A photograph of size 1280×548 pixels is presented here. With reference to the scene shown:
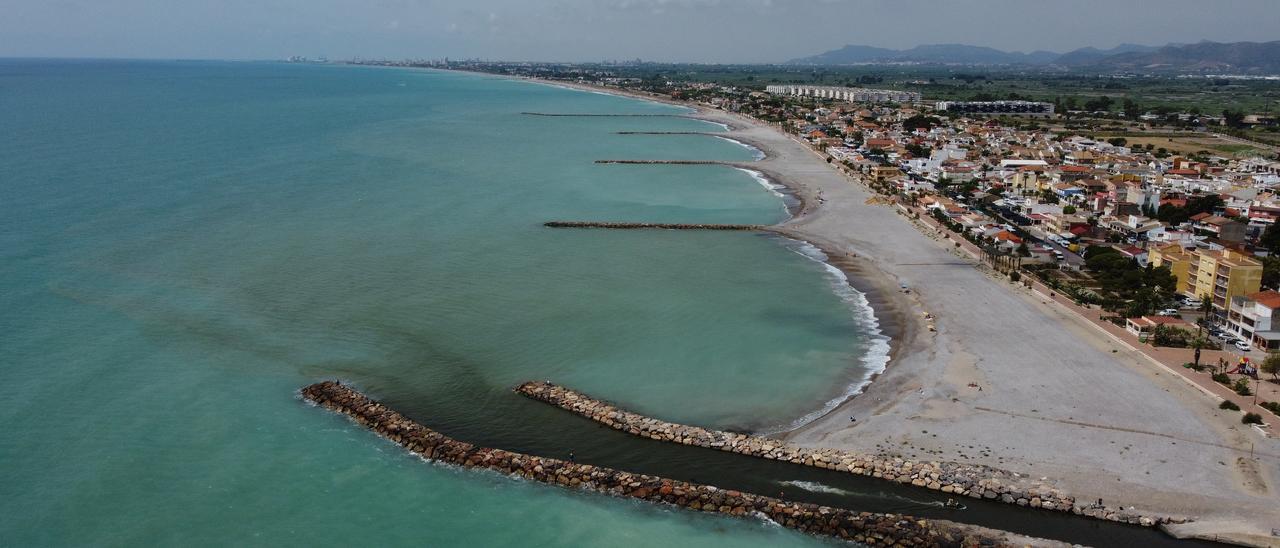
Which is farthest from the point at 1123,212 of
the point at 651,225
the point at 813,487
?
the point at 813,487

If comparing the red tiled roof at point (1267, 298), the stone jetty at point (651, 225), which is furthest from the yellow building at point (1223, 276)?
the stone jetty at point (651, 225)

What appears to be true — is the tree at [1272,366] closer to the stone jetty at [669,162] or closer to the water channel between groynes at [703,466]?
the water channel between groynes at [703,466]

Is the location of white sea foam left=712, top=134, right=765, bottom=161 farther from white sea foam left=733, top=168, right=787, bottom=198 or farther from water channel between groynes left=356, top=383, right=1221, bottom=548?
water channel between groynes left=356, top=383, right=1221, bottom=548

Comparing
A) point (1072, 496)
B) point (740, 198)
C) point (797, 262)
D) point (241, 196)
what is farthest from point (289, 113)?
point (1072, 496)

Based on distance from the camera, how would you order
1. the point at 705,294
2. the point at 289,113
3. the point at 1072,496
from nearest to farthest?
the point at 1072,496
the point at 705,294
the point at 289,113

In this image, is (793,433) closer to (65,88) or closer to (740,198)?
(740,198)
